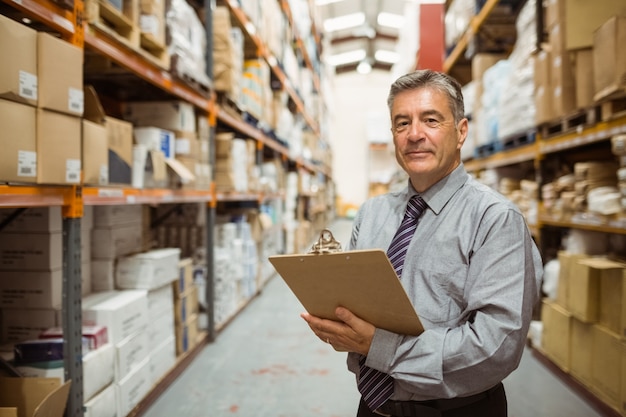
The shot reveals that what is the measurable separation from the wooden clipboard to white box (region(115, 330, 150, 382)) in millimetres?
1531

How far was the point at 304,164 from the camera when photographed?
933 centimetres

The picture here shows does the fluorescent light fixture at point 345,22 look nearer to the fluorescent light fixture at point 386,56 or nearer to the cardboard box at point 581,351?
the fluorescent light fixture at point 386,56

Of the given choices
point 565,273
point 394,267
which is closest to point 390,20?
point 565,273

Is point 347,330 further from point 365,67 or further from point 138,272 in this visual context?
point 365,67

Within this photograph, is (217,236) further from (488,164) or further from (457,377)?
(457,377)

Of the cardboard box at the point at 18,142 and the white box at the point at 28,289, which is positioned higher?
the cardboard box at the point at 18,142

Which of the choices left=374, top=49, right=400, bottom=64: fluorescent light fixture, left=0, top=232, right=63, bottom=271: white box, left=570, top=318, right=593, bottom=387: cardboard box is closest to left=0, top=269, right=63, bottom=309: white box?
left=0, top=232, right=63, bottom=271: white box

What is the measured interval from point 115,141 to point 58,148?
570 mm

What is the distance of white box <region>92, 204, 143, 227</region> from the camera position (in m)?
2.88

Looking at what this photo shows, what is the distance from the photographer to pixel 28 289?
Answer: 2.28 meters

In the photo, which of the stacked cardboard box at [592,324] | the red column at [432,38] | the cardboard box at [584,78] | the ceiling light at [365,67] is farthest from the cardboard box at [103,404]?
the ceiling light at [365,67]

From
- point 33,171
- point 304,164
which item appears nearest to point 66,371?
point 33,171

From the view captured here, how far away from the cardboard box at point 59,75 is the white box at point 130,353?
121cm

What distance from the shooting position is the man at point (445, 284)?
3.80 ft
